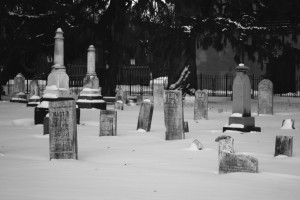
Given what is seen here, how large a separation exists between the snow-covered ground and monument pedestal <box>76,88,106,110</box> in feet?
25.0

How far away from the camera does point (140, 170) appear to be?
289 inches

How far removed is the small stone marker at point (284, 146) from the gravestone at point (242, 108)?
3.92 meters

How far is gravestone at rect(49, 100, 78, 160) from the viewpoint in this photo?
845 centimetres

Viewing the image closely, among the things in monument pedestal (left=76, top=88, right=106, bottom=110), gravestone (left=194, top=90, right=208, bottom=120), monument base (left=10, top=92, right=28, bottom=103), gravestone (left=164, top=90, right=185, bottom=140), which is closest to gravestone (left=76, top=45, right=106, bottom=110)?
monument pedestal (left=76, top=88, right=106, bottom=110)

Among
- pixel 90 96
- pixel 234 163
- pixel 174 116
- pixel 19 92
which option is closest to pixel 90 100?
pixel 90 96

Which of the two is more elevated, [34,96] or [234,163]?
[34,96]

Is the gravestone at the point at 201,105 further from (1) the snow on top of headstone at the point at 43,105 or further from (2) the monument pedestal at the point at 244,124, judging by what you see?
(1) the snow on top of headstone at the point at 43,105

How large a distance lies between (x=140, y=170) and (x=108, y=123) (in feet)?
16.0

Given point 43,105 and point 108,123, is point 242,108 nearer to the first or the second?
point 108,123

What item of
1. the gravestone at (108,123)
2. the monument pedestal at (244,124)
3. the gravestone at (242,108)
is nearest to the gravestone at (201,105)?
the gravestone at (242,108)

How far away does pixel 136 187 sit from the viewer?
610cm

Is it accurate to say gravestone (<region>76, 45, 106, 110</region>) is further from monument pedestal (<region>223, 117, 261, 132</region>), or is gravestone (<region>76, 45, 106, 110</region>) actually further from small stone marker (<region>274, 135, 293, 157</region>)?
small stone marker (<region>274, 135, 293, 157</region>)

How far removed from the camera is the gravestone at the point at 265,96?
19.1 metres

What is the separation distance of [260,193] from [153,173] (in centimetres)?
167
